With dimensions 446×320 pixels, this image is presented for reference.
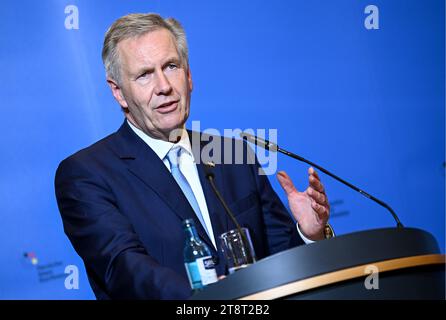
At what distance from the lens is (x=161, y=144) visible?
2.65 metres

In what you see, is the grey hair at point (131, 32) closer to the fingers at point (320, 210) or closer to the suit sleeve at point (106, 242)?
the suit sleeve at point (106, 242)

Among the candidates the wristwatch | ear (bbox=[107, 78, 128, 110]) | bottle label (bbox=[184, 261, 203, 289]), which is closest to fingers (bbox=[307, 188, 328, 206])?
the wristwatch

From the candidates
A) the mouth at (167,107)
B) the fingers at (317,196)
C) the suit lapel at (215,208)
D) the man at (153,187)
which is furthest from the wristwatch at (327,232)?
the mouth at (167,107)

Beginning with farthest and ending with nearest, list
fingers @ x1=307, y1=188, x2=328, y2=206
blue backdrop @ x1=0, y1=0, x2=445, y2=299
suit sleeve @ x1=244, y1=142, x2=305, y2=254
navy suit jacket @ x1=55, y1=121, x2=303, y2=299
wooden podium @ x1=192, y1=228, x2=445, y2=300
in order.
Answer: blue backdrop @ x1=0, y1=0, x2=445, y2=299
suit sleeve @ x1=244, y1=142, x2=305, y2=254
fingers @ x1=307, y1=188, x2=328, y2=206
navy suit jacket @ x1=55, y1=121, x2=303, y2=299
wooden podium @ x1=192, y1=228, x2=445, y2=300

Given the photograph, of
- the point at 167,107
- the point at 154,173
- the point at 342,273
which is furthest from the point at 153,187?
the point at 342,273

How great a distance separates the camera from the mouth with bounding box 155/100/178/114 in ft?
8.57

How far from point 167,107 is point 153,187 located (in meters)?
0.33

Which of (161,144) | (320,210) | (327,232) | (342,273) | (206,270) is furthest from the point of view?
(161,144)

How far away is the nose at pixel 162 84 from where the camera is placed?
2.59 metres

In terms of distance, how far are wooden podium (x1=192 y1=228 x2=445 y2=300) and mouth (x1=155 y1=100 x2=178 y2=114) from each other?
106cm

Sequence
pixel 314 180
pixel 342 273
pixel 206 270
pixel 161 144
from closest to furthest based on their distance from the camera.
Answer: pixel 342 273
pixel 206 270
pixel 314 180
pixel 161 144

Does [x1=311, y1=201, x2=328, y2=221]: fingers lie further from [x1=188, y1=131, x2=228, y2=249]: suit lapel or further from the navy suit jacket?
[x1=188, y1=131, x2=228, y2=249]: suit lapel

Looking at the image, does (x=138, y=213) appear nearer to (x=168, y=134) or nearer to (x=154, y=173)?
(x=154, y=173)
